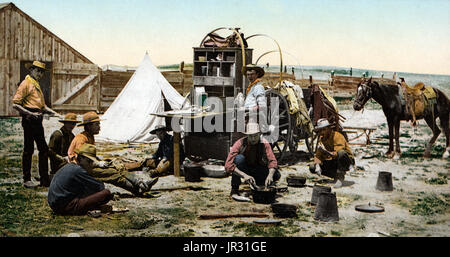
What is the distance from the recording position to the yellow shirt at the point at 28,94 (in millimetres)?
5945

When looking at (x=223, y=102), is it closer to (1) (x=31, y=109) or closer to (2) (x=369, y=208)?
(1) (x=31, y=109)

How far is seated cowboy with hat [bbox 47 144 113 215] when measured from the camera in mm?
4656

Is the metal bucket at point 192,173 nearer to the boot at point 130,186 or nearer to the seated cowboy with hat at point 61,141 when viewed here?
the boot at point 130,186

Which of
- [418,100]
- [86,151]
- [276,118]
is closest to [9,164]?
[86,151]

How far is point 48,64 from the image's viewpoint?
16.2 m

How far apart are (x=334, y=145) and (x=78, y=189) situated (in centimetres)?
388

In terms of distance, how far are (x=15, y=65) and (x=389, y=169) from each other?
11.8 meters

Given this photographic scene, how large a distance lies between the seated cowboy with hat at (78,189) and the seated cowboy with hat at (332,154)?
11.0 ft

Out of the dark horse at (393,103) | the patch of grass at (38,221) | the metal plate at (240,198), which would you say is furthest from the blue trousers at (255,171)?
the dark horse at (393,103)

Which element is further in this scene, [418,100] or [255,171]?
[418,100]

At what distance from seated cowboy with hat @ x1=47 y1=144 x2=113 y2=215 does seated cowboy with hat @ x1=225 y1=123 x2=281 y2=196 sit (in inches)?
67.3

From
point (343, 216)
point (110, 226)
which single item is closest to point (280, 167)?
point (343, 216)
